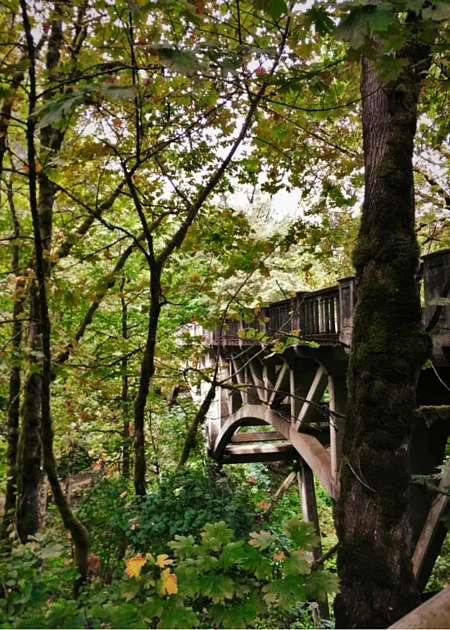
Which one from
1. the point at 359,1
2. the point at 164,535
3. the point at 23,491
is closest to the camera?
the point at 359,1

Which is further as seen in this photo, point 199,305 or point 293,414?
point 293,414

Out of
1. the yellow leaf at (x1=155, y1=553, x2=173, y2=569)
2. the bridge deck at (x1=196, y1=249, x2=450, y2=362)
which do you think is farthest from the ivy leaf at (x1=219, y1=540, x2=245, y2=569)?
the bridge deck at (x1=196, y1=249, x2=450, y2=362)

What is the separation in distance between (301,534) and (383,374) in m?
1.20

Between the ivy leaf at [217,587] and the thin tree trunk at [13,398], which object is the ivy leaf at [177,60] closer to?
the ivy leaf at [217,587]

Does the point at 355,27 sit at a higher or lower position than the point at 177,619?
higher

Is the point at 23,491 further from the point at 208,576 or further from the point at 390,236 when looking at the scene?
the point at 390,236

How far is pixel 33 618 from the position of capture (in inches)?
63.6

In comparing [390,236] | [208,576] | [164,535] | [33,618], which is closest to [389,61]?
[390,236]

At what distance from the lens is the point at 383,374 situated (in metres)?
2.59

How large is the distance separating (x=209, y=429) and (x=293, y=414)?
752 centimetres

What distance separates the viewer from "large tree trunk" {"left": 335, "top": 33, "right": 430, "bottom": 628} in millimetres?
2324

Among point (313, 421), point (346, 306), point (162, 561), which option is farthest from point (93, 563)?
point (313, 421)

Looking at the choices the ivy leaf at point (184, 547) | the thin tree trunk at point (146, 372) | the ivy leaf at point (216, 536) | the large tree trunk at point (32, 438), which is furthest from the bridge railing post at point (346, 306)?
the large tree trunk at point (32, 438)

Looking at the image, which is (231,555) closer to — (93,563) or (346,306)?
(93,563)
